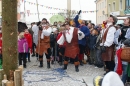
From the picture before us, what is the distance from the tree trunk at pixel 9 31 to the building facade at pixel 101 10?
39527 mm

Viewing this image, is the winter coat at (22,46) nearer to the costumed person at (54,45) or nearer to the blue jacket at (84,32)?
the costumed person at (54,45)

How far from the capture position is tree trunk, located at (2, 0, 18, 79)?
119 inches

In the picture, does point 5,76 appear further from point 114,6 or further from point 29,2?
point 114,6

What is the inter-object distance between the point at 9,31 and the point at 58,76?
4521 mm

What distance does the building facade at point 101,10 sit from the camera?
4392cm

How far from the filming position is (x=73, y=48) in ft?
26.5

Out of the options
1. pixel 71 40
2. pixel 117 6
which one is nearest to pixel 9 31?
pixel 71 40

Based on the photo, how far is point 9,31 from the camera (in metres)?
3.03

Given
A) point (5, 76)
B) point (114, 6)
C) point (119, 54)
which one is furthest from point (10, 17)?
point (114, 6)

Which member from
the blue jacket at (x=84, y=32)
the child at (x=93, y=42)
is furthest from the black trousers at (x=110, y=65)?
the child at (x=93, y=42)

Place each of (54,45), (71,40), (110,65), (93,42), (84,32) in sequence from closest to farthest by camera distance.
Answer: (110,65) < (71,40) < (84,32) < (93,42) < (54,45)

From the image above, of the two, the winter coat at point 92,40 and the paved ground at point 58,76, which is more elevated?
the winter coat at point 92,40

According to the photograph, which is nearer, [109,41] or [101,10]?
[109,41]

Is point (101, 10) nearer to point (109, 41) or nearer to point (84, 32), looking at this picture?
point (84, 32)
